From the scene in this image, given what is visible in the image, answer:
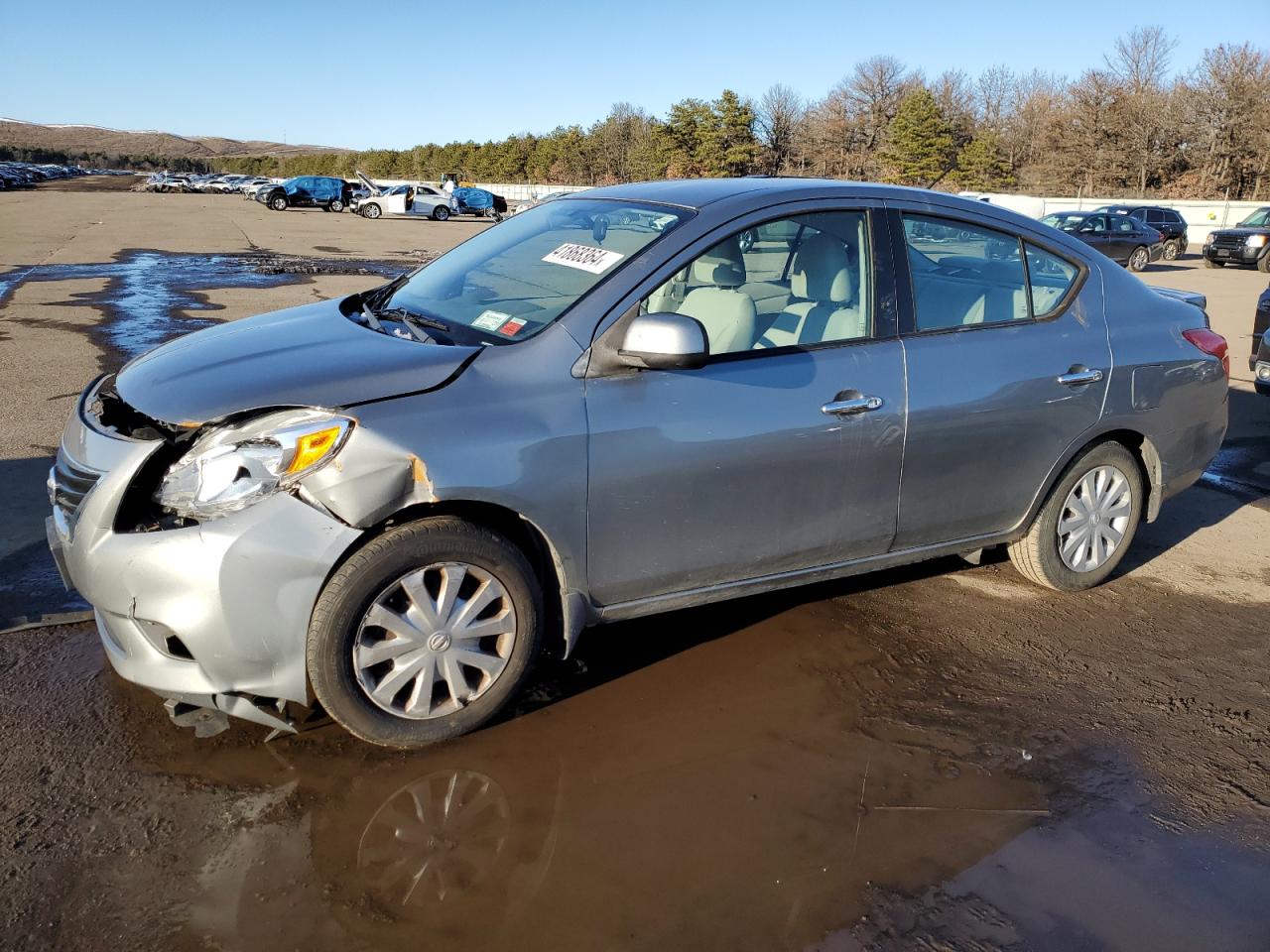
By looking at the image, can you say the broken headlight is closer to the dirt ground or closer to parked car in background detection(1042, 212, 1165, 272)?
the dirt ground

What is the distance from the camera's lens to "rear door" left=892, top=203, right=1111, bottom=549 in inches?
151

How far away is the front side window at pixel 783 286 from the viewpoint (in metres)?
3.57

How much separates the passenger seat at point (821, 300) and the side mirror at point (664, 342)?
529 millimetres

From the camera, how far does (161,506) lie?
2857mm

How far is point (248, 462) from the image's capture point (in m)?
2.82

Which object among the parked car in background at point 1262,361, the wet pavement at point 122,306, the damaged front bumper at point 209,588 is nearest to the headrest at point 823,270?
the damaged front bumper at point 209,588

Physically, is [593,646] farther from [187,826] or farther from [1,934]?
[1,934]

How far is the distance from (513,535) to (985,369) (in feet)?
6.79

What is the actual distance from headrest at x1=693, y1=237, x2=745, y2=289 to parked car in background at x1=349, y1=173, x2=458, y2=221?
4446 centimetres

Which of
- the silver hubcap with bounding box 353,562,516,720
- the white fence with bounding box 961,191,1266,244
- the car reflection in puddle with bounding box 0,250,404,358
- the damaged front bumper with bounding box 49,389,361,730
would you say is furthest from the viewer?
the white fence with bounding box 961,191,1266,244

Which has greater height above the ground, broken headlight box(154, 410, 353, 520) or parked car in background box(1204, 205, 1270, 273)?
parked car in background box(1204, 205, 1270, 273)

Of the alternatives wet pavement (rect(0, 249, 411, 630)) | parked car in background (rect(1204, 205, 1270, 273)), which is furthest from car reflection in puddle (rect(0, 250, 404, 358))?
parked car in background (rect(1204, 205, 1270, 273))

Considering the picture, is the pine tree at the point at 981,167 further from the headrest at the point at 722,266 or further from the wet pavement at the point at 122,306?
the headrest at the point at 722,266

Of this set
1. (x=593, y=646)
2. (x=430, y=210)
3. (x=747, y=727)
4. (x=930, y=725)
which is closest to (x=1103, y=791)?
(x=930, y=725)
